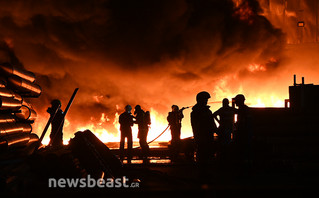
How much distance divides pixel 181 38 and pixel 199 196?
56.5ft

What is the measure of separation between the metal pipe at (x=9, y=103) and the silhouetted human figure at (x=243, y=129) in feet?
15.6

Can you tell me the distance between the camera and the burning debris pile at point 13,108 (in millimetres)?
6008

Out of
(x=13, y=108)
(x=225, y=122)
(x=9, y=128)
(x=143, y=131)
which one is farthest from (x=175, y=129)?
(x=9, y=128)

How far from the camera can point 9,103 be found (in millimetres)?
6320

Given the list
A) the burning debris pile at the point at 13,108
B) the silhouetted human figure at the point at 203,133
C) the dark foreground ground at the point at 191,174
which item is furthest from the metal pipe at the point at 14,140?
the silhouetted human figure at the point at 203,133

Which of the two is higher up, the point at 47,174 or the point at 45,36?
the point at 45,36

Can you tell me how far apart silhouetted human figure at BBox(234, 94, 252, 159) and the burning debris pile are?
462 centimetres

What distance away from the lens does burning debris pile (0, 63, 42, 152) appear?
6008 mm

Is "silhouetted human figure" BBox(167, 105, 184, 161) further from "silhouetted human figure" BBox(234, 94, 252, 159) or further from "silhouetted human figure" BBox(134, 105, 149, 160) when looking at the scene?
"silhouetted human figure" BBox(234, 94, 252, 159)

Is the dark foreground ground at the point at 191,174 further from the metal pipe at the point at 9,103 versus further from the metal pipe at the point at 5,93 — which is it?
the metal pipe at the point at 5,93

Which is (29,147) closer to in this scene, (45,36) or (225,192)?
(225,192)

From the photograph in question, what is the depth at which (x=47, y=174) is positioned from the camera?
172 inches

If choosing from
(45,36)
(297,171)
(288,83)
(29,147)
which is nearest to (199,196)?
(297,171)

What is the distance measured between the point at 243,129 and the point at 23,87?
544cm
